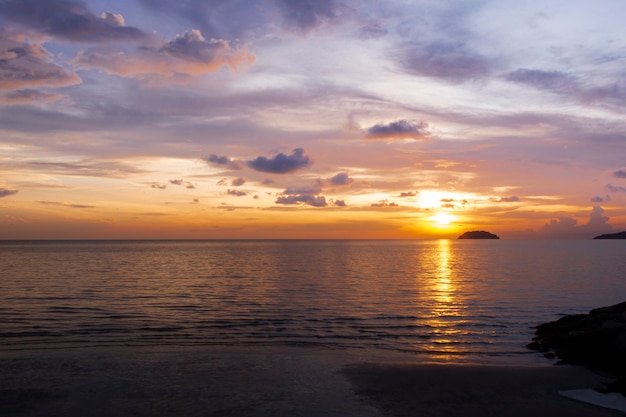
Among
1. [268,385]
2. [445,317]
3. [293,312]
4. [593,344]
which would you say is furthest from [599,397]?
[293,312]

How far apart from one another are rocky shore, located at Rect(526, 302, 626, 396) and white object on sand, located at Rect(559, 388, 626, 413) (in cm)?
66

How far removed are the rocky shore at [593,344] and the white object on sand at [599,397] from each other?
662 mm

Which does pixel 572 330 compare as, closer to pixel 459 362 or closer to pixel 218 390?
pixel 459 362

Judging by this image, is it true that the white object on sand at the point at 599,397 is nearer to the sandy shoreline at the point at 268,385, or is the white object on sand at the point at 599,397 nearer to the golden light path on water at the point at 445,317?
the sandy shoreline at the point at 268,385

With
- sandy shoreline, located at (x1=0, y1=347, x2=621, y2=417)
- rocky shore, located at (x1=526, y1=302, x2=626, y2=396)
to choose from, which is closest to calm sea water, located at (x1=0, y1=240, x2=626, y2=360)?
rocky shore, located at (x1=526, y1=302, x2=626, y2=396)

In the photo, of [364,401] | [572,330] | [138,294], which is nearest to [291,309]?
[138,294]

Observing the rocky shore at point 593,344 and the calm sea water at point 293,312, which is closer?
the rocky shore at point 593,344

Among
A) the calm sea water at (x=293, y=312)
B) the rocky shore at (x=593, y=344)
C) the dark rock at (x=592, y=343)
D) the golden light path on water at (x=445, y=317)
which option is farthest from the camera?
the calm sea water at (x=293, y=312)

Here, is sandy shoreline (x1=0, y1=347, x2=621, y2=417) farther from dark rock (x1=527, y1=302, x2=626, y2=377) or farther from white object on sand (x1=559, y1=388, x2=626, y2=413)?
dark rock (x1=527, y1=302, x2=626, y2=377)

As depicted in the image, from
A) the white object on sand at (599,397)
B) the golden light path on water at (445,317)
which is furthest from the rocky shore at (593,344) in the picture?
the golden light path on water at (445,317)

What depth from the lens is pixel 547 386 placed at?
19406 mm

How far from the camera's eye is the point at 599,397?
17938 mm

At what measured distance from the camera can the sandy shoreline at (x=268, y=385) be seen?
16.2 m

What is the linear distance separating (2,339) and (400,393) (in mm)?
23258
